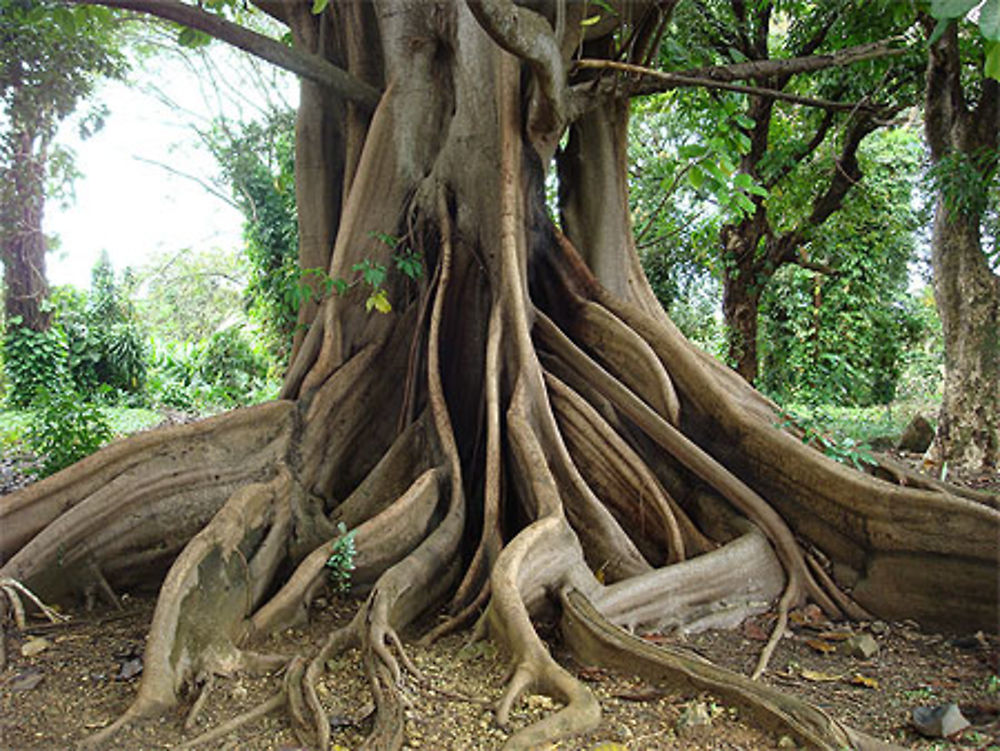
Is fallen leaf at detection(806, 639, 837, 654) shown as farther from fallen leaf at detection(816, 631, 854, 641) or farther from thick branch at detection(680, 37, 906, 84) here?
thick branch at detection(680, 37, 906, 84)

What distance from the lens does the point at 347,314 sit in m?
4.78

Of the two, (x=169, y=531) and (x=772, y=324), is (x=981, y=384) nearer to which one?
(x=169, y=531)

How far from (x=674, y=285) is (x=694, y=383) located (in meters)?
8.37

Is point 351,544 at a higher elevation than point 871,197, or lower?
lower

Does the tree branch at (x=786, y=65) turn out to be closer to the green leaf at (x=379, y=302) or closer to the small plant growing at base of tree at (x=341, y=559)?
the green leaf at (x=379, y=302)

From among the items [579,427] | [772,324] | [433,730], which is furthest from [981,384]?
[772,324]

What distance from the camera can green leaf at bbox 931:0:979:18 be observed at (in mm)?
1418

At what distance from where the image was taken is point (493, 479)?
3.78 metres

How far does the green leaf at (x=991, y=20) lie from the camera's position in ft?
4.63

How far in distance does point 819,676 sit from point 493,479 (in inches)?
65.0

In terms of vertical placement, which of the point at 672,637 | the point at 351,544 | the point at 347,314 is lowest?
the point at 672,637

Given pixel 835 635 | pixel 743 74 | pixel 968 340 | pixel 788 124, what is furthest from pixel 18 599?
pixel 788 124

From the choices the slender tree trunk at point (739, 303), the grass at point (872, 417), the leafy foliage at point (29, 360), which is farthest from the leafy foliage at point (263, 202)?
the grass at point (872, 417)

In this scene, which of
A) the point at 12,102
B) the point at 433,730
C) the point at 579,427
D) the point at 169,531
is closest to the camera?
the point at 433,730
